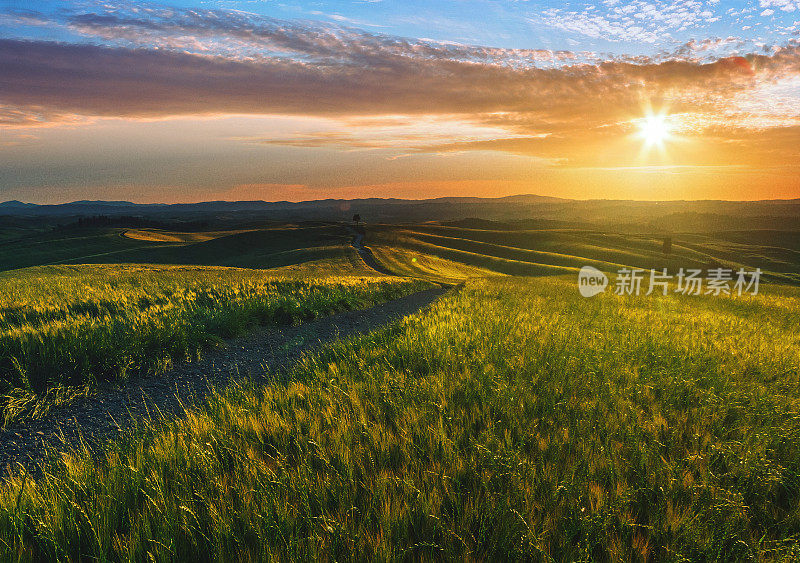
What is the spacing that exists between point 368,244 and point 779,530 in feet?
247

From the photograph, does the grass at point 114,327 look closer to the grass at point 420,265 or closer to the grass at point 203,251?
the grass at point 420,265

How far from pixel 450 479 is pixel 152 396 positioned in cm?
576

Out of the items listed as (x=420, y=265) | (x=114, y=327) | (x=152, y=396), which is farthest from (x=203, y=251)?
(x=152, y=396)

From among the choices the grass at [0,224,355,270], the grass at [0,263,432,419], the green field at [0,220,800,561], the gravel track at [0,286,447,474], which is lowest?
the grass at [0,224,355,270]

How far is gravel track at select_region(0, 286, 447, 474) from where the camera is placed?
4.69 m

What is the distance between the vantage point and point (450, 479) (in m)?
2.71

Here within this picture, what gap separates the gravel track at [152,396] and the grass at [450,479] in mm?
1146

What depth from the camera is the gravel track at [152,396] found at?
4691mm

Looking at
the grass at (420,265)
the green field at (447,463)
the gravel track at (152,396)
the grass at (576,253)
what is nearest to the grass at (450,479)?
the green field at (447,463)

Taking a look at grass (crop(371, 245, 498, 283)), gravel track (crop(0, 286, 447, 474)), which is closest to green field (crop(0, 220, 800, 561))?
gravel track (crop(0, 286, 447, 474))

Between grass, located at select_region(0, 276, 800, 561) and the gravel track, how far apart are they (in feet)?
3.76

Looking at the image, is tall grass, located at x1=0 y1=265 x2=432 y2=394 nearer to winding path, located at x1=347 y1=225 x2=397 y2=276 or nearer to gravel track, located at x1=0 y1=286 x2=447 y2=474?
gravel track, located at x1=0 y1=286 x2=447 y2=474

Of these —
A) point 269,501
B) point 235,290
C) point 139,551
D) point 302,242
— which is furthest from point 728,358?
point 302,242

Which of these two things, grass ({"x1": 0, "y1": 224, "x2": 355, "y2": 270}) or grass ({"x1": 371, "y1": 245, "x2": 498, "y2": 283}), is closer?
grass ({"x1": 371, "y1": 245, "x2": 498, "y2": 283})
